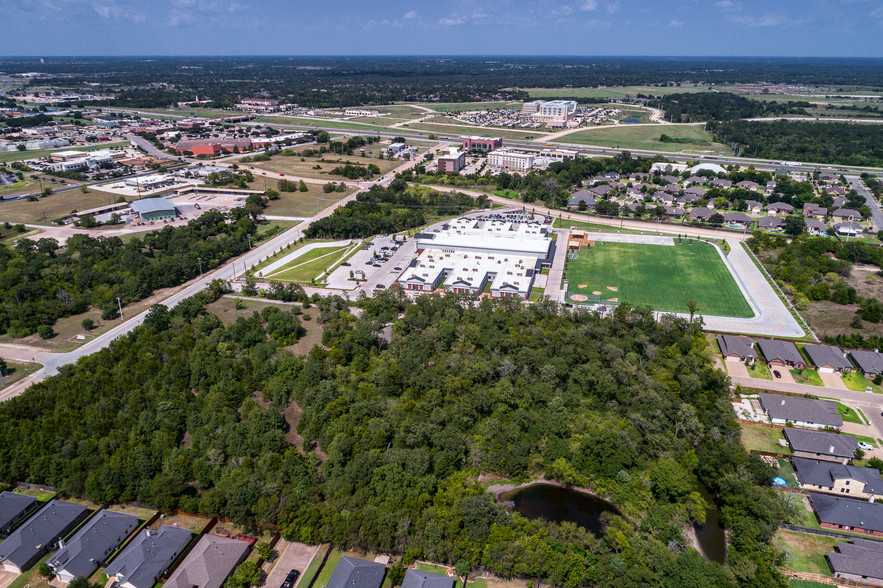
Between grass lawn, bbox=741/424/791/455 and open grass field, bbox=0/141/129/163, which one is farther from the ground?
open grass field, bbox=0/141/129/163

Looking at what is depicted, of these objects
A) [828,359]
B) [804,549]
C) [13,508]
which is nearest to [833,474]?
[804,549]

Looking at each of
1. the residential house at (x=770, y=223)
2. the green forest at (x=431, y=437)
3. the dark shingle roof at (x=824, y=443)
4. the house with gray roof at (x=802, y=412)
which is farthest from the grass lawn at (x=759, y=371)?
the residential house at (x=770, y=223)

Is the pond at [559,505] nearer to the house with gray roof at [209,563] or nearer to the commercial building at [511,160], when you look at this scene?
the house with gray roof at [209,563]

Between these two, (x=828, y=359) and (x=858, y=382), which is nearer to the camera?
(x=858, y=382)

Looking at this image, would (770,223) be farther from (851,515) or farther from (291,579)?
(291,579)

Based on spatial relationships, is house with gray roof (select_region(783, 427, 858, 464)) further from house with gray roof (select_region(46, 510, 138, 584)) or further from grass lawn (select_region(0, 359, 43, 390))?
grass lawn (select_region(0, 359, 43, 390))

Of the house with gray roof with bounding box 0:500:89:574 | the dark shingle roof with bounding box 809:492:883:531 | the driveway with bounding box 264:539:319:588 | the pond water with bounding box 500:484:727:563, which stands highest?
the dark shingle roof with bounding box 809:492:883:531

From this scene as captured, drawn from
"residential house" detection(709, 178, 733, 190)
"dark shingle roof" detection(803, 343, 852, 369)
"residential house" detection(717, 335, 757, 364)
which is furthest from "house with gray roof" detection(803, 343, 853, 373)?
"residential house" detection(709, 178, 733, 190)
